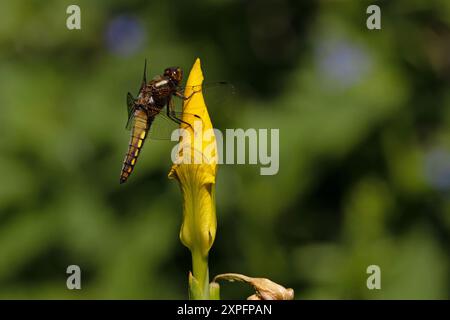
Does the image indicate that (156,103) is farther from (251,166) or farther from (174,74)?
(251,166)

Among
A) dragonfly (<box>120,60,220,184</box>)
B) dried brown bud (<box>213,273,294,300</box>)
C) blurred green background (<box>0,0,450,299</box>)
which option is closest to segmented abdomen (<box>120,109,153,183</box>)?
dragonfly (<box>120,60,220,184</box>)

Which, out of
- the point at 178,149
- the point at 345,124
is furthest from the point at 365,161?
the point at 178,149

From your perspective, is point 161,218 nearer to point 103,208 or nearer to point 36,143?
point 103,208

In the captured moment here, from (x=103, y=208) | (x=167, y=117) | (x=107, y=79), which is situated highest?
(x=107, y=79)

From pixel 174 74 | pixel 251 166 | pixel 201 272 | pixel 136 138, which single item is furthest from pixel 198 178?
pixel 251 166

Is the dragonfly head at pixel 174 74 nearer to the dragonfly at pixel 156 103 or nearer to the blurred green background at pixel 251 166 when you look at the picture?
the dragonfly at pixel 156 103

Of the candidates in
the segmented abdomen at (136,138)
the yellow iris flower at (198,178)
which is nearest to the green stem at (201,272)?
the yellow iris flower at (198,178)
